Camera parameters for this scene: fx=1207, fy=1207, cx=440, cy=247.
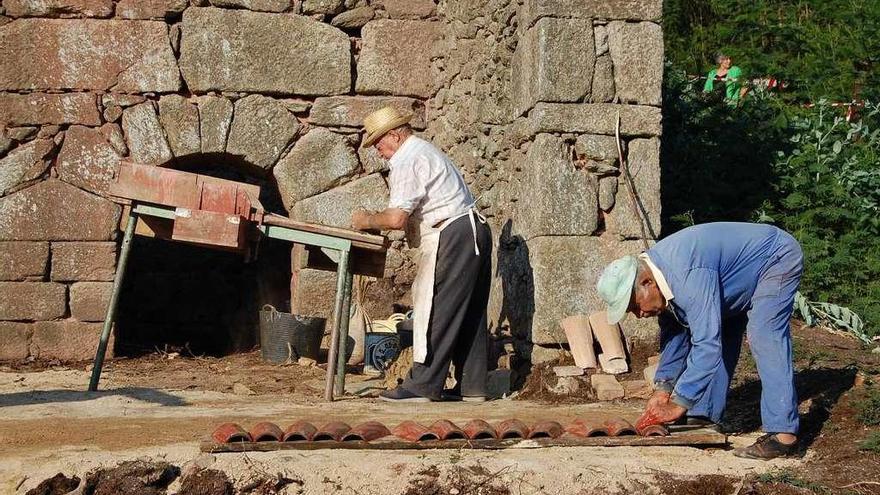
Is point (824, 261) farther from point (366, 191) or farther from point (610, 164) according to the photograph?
point (366, 191)

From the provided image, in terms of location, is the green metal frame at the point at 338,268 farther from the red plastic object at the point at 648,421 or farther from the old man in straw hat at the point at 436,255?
the red plastic object at the point at 648,421

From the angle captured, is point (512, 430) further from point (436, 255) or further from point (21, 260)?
point (21, 260)

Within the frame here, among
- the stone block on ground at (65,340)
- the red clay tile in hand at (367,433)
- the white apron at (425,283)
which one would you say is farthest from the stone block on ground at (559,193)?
the stone block on ground at (65,340)

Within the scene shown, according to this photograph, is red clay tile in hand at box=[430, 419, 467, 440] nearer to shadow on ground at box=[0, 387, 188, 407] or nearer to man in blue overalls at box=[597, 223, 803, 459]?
man in blue overalls at box=[597, 223, 803, 459]

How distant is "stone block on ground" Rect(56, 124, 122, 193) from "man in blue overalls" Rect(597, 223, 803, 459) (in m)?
4.66

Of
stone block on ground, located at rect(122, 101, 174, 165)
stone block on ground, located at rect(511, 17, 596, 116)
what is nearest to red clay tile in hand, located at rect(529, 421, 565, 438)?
stone block on ground, located at rect(511, 17, 596, 116)

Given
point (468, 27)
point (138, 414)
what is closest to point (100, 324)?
point (138, 414)

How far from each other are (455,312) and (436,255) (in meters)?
0.33

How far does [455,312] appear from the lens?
21.6ft

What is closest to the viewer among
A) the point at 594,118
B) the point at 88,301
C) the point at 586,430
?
the point at 586,430

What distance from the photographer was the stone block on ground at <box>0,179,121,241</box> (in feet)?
27.5

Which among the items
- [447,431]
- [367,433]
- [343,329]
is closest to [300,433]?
[367,433]

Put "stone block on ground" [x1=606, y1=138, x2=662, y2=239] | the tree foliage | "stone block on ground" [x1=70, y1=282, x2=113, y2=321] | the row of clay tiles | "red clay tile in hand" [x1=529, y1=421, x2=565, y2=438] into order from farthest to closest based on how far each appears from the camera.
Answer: the tree foliage < "stone block on ground" [x1=70, y1=282, x2=113, y2=321] < "stone block on ground" [x1=606, y1=138, x2=662, y2=239] < "red clay tile in hand" [x1=529, y1=421, x2=565, y2=438] < the row of clay tiles

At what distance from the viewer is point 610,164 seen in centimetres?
705
